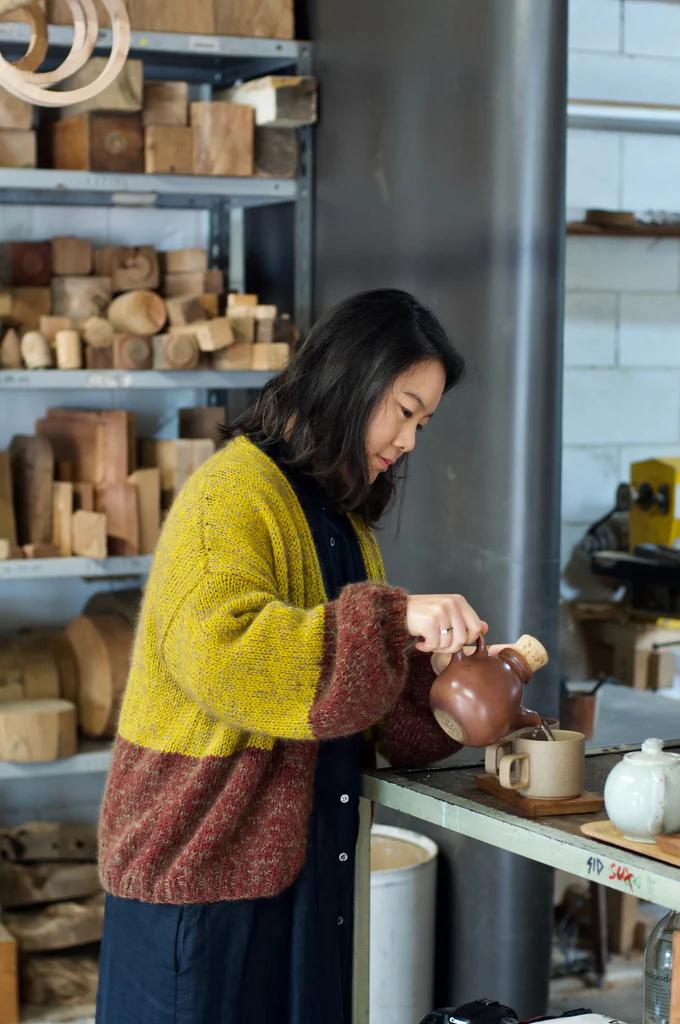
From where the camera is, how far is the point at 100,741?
334 cm

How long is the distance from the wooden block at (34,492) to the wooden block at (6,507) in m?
0.05

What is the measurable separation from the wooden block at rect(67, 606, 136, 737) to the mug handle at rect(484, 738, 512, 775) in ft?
5.04

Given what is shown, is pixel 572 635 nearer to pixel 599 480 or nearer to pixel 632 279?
pixel 599 480

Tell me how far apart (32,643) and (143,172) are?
1142mm

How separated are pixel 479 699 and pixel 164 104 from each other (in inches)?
77.3

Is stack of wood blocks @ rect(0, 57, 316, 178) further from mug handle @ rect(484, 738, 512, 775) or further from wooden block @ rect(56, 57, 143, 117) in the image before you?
mug handle @ rect(484, 738, 512, 775)

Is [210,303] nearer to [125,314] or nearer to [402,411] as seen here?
[125,314]

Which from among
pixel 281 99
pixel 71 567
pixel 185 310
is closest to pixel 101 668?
pixel 71 567

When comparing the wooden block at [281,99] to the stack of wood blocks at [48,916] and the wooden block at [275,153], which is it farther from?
the stack of wood blocks at [48,916]

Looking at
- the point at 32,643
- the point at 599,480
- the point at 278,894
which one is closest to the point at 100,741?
the point at 32,643

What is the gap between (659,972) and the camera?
1827 mm

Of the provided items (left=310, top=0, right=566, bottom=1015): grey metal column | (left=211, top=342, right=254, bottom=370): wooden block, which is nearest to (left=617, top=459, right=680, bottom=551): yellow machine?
(left=310, top=0, right=566, bottom=1015): grey metal column

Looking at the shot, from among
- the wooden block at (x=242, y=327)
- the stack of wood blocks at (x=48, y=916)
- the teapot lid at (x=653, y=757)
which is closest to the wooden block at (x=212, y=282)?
the wooden block at (x=242, y=327)

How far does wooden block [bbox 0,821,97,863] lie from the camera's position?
338 cm
